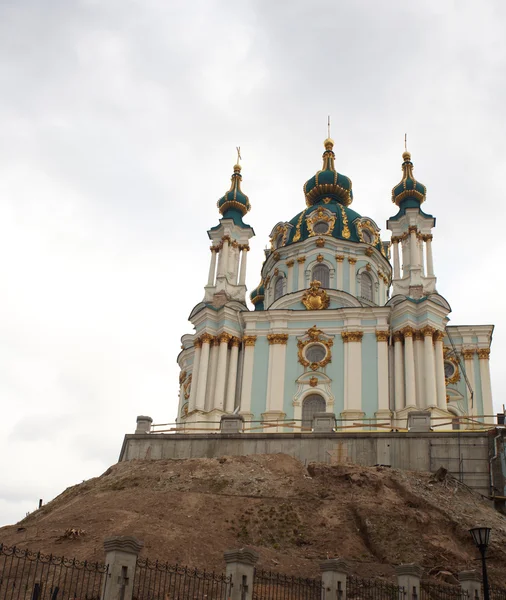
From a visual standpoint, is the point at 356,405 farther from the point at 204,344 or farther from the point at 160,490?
the point at 160,490

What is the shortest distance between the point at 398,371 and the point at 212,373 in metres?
8.40

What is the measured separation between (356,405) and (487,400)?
268 inches

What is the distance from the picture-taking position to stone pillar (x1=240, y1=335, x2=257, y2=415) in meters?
34.2

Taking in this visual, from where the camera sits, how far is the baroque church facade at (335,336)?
33750 millimetres

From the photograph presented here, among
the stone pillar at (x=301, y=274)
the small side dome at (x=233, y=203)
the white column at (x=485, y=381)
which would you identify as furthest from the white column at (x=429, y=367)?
the small side dome at (x=233, y=203)

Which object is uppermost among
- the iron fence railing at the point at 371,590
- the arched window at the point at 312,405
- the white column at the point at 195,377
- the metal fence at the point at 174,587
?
the white column at the point at 195,377

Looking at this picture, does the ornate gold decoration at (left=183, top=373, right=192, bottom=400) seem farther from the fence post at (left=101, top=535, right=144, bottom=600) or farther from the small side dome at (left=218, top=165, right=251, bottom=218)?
the fence post at (left=101, top=535, right=144, bottom=600)

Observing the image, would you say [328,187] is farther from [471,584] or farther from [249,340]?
[471,584]

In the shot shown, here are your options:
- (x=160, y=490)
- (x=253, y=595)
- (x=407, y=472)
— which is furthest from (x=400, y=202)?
(x=253, y=595)

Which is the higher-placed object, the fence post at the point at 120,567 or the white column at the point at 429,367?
the white column at the point at 429,367

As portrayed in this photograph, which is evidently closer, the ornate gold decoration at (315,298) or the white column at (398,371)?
the white column at (398,371)

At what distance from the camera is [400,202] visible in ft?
135

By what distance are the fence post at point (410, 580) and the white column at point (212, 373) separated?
20.0 metres

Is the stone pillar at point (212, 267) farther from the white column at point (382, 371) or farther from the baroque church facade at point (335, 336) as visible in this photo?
the white column at point (382, 371)
